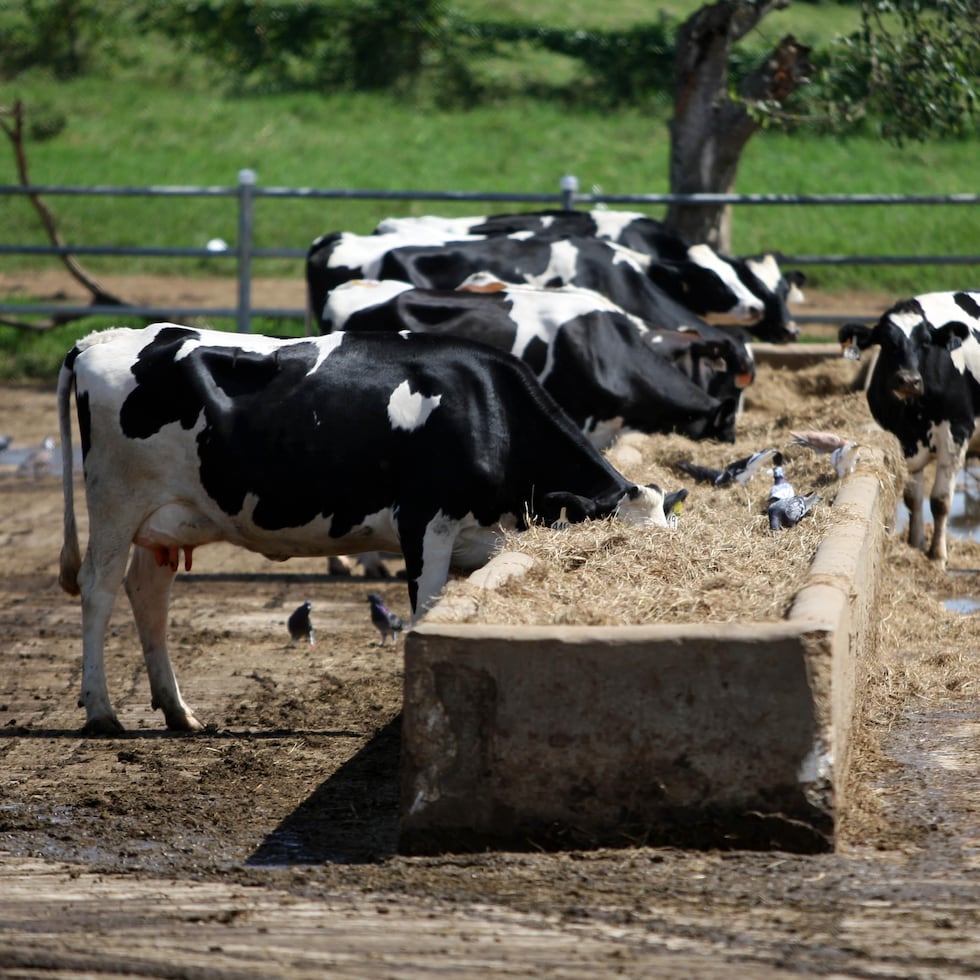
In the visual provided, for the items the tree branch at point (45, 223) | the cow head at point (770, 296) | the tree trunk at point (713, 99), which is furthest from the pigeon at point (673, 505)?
the tree branch at point (45, 223)

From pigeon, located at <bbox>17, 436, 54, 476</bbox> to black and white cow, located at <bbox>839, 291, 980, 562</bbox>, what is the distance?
242 inches

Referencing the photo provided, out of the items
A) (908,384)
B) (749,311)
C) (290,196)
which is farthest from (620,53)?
(908,384)

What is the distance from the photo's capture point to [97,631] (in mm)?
6348

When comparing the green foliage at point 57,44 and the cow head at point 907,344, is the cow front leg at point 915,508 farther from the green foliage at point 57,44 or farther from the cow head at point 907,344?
the green foliage at point 57,44

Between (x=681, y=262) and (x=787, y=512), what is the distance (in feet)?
18.8

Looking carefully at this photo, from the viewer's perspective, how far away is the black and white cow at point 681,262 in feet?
38.8

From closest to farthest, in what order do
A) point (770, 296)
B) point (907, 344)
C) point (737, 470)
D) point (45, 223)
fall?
point (737, 470), point (907, 344), point (770, 296), point (45, 223)

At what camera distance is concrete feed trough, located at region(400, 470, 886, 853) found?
4.46 m

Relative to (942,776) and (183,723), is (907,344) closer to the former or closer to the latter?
(942,776)

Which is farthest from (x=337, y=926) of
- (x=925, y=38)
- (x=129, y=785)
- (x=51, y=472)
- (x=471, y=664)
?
(x=925, y=38)

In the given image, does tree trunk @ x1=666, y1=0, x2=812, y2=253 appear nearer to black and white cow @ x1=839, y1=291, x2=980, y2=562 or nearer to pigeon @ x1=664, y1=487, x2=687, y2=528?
black and white cow @ x1=839, y1=291, x2=980, y2=562

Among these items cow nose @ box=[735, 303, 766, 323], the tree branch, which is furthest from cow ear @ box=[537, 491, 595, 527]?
the tree branch

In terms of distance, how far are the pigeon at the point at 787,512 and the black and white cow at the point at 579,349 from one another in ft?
7.88

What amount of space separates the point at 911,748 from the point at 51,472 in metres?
7.84
